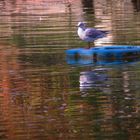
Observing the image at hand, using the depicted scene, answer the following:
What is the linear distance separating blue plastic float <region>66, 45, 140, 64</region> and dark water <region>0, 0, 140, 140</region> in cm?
36

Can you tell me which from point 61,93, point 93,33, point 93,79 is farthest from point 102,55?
point 61,93

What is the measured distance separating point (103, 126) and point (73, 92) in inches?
120

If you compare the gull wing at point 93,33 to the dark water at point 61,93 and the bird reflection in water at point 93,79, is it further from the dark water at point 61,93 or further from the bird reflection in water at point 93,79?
the bird reflection in water at point 93,79

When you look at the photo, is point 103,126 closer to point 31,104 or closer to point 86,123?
point 86,123

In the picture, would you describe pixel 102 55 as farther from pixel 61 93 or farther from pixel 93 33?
pixel 61 93

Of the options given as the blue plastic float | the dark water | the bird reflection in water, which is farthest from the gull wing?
the bird reflection in water

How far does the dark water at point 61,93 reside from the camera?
35.7ft

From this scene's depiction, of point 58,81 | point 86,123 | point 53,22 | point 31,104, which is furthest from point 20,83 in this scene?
point 53,22

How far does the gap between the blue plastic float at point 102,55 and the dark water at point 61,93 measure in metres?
0.36

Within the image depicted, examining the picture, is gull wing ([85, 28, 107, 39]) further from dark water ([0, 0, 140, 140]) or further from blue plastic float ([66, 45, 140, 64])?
dark water ([0, 0, 140, 140])

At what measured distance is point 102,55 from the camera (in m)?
18.6

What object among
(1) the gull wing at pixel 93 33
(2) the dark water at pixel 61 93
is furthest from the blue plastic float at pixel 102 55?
(1) the gull wing at pixel 93 33

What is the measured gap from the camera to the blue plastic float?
61.0 feet

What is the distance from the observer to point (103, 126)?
11062mm
